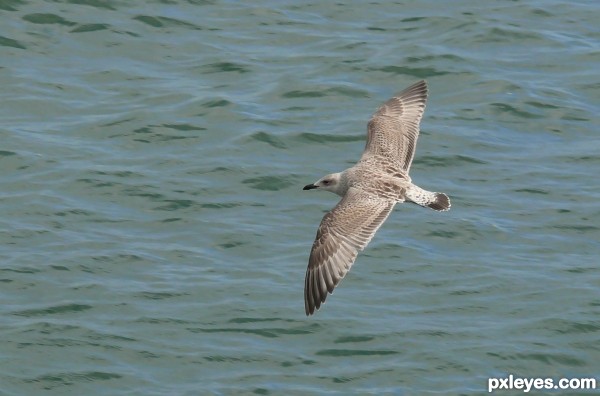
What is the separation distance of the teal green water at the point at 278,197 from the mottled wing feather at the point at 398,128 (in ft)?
3.44

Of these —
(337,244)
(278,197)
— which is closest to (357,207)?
(337,244)


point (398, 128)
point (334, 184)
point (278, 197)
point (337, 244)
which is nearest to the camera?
point (337, 244)

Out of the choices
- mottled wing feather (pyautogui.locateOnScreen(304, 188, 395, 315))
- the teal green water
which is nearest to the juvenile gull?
mottled wing feather (pyautogui.locateOnScreen(304, 188, 395, 315))

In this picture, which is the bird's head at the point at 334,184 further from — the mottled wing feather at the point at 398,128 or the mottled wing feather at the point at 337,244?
the mottled wing feather at the point at 337,244

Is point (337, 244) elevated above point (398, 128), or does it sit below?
below

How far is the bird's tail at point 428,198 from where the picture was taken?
12.2m

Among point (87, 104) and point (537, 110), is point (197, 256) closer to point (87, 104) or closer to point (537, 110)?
point (87, 104)

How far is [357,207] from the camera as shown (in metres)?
12.2

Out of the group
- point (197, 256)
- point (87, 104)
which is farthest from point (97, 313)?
point (87, 104)

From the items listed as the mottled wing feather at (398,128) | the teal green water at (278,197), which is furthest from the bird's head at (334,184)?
the teal green water at (278,197)

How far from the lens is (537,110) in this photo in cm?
1717

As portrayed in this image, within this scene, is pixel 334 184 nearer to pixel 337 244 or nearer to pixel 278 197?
pixel 337 244

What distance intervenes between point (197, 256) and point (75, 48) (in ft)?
18.0

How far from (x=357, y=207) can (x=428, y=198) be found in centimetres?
63
